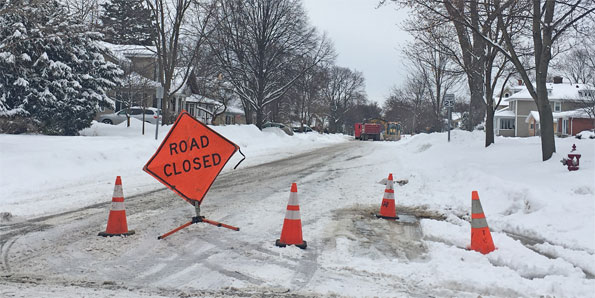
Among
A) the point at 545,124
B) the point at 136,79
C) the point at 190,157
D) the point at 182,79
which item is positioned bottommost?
the point at 190,157

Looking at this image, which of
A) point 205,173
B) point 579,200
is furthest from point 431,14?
point 205,173

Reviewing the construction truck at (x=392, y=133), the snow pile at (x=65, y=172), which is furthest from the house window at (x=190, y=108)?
the snow pile at (x=65, y=172)

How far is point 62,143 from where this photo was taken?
14.1 m

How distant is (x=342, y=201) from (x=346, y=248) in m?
3.51

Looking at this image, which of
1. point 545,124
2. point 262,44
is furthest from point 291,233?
point 262,44

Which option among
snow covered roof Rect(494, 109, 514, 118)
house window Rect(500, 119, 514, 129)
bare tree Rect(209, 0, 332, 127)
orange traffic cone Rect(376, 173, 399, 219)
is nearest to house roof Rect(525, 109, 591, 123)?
snow covered roof Rect(494, 109, 514, 118)

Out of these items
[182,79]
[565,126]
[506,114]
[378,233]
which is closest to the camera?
[378,233]

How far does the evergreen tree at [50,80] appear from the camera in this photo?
17.3 meters

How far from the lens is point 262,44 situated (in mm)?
33812

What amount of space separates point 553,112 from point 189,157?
59.3 meters

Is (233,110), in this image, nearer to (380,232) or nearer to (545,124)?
(545,124)

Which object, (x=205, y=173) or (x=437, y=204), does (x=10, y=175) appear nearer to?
(x=205, y=173)

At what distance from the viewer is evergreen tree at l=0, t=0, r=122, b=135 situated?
17297mm

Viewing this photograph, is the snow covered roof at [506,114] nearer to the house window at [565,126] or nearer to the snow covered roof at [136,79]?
the house window at [565,126]
